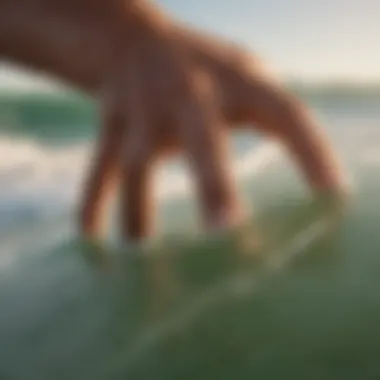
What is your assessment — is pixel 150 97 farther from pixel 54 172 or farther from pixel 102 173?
pixel 54 172

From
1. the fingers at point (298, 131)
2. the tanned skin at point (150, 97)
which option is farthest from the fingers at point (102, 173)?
the fingers at point (298, 131)

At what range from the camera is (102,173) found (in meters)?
0.76

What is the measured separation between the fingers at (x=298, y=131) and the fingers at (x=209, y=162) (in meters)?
0.08

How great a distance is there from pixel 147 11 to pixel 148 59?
2.4 inches

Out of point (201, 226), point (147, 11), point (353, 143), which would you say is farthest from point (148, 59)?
point (353, 143)

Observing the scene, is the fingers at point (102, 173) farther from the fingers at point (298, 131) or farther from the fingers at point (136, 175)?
the fingers at point (298, 131)

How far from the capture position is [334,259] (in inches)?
25.4

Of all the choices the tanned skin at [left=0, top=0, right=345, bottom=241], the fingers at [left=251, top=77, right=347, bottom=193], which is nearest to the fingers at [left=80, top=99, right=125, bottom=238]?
the tanned skin at [left=0, top=0, right=345, bottom=241]

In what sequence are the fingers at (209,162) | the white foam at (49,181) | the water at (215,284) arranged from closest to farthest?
1. the water at (215,284)
2. the fingers at (209,162)
3. the white foam at (49,181)

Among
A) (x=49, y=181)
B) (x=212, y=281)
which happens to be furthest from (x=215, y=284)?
(x=49, y=181)

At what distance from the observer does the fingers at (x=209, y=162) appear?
683mm

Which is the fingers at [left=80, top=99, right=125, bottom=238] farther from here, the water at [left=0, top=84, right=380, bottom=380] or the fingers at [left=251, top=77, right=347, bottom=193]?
the fingers at [left=251, top=77, right=347, bottom=193]

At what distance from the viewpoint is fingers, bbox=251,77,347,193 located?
772 millimetres

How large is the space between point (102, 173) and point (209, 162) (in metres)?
0.14
